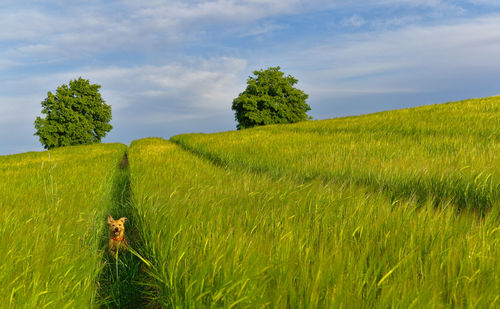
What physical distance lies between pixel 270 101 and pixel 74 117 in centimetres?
2457

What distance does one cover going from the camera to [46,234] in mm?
2561

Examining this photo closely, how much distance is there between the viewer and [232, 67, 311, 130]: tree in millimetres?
37656

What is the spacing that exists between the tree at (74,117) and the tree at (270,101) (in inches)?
708

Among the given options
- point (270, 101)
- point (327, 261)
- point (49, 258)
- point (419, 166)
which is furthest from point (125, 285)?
point (270, 101)

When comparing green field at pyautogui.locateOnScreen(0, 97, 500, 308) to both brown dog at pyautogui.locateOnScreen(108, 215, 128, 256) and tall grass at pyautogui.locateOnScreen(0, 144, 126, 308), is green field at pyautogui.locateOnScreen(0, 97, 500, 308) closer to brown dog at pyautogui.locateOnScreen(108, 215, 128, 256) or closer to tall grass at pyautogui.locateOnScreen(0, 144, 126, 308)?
tall grass at pyautogui.locateOnScreen(0, 144, 126, 308)

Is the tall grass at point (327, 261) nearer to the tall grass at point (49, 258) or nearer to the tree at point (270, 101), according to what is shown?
the tall grass at point (49, 258)

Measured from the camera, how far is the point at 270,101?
3797 cm

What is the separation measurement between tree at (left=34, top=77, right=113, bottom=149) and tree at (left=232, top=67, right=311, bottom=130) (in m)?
18.0

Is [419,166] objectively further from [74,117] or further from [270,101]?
[74,117]

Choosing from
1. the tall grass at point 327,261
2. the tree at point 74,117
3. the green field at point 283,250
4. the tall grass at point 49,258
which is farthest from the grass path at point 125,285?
the tree at point 74,117

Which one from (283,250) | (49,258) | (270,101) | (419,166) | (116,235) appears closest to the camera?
(283,250)

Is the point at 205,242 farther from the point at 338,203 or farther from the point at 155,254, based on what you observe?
the point at 338,203

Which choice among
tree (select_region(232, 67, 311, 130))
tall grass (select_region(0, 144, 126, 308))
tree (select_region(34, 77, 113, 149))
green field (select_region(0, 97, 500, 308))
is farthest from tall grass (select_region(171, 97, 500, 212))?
tree (select_region(34, 77, 113, 149))

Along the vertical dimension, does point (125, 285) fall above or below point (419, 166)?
below
